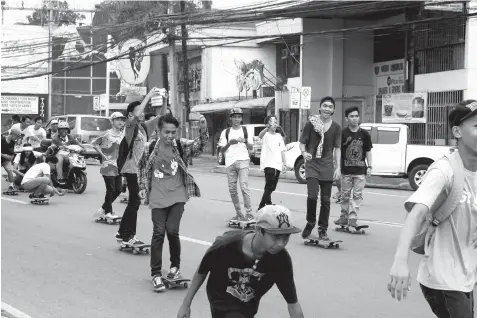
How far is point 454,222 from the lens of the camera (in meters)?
3.54

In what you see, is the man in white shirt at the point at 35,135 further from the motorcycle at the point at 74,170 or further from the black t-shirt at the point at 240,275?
the black t-shirt at the point at 240,275

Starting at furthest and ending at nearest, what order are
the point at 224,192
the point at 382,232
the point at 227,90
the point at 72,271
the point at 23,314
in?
the point at 227,90
the point at 224,192
the point at 382,232
the point at 72,271
the point at 23,314

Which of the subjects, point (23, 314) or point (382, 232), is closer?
point (23, 314)

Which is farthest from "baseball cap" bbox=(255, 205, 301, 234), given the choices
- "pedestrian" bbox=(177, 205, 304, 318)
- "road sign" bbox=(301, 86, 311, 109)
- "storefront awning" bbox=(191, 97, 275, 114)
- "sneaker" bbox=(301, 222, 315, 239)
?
"storefront awning" bbox=(191, 97, 275, 114)

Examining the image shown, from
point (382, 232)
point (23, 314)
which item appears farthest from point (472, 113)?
point (382, 232)

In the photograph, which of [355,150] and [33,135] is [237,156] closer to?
[355,150]

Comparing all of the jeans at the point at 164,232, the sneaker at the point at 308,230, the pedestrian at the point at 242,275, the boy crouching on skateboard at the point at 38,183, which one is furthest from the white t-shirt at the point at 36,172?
the pedestrian at the point at 242,275

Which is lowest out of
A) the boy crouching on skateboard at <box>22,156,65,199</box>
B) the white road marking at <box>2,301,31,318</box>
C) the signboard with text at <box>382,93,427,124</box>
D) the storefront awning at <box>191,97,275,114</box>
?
the white road marking at <box>2,301,31,318</box>

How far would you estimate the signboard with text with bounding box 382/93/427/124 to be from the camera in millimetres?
24745

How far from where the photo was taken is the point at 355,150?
10805mm

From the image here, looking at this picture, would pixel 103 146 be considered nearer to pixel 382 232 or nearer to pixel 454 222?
pixel 382 232

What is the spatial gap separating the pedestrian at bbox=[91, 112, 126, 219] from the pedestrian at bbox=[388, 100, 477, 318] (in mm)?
8029

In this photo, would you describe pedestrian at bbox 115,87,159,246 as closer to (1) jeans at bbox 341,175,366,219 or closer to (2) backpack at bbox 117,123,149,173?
(2) backpack at bbox 117,123,149,173

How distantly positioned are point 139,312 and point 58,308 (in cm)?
77
